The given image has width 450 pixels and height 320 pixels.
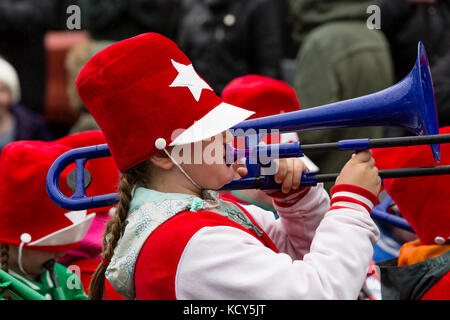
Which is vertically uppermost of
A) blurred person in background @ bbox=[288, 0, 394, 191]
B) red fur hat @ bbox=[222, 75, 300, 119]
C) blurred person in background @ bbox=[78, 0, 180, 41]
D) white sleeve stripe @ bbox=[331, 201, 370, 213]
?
blurred person in background @ bbox=[78, 0, 180, 41]

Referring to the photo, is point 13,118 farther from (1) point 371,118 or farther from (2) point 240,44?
(1) point 371,118

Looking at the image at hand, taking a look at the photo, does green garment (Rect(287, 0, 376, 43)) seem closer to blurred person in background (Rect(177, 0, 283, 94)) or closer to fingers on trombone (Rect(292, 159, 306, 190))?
blurred person in background (Rect(177, 0, 283, 94))

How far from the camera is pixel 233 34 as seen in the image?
4.61 metres

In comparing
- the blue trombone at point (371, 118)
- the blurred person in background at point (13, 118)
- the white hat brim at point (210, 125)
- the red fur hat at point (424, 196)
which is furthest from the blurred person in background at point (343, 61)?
the blurred person in background at point (13, 118)

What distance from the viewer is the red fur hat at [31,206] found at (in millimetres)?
2809

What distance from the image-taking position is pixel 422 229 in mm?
2570

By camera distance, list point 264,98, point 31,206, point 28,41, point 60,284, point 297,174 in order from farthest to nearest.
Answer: point 28,41, point 264,98, point 60,284, point 31,206, point 297,174

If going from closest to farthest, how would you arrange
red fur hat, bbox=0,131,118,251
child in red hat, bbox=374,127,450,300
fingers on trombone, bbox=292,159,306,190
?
1. fingers on trombone, bbox=292,159,306,190
2. child in red hat, bbox=374,127,450,300
3. red fur hat, bbox=0,131,118,251

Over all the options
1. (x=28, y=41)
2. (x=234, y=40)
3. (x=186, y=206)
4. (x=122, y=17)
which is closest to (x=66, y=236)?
(x=186, y=206)

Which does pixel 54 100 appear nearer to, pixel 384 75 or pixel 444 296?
pixel 384 75

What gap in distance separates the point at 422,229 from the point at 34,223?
1518 millimetres

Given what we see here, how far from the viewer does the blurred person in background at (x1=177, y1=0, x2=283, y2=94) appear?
460cm

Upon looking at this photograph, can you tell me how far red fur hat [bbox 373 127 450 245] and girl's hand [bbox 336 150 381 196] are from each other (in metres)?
0.59

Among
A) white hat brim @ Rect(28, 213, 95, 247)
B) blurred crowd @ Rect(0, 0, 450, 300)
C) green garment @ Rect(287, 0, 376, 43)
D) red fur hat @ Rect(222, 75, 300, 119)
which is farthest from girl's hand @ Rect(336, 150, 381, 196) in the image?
green garment @ Rect(287, 0, 376, 43)
